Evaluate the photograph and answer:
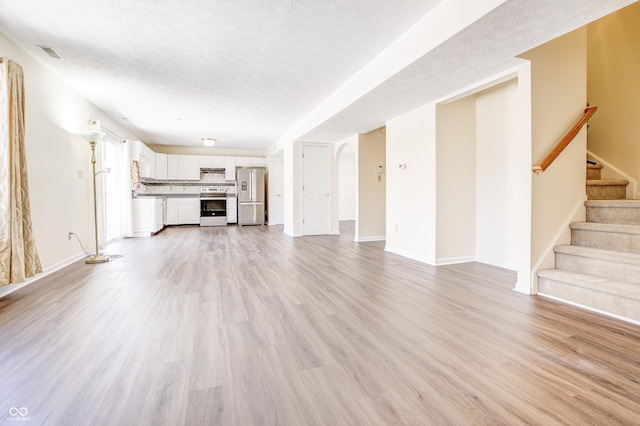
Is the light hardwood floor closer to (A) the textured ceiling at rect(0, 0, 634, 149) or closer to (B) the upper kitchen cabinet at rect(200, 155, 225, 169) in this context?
(A) the textured ceiling at rect(0, 0, 634, 149)

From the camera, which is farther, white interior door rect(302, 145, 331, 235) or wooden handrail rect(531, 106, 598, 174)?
white interior door rect(302, 145, 331, 235)

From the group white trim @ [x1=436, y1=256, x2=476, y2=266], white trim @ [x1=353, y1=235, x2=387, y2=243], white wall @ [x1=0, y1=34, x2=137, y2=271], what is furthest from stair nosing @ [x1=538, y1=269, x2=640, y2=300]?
white wall @ [x1=0, y1=34, x2=137, y2=271]

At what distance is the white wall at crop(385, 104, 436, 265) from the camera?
406 cm

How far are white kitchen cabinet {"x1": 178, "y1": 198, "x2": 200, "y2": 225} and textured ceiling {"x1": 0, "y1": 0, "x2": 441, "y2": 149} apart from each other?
4565mm

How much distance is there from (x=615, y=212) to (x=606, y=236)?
369 millimetres

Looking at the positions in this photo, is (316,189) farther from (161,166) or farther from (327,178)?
(161,166)

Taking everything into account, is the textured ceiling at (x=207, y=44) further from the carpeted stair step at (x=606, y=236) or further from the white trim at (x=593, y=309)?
the white trim at (x=593, y=309)

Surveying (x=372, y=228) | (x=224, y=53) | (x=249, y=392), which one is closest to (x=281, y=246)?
(x=372, y=228)

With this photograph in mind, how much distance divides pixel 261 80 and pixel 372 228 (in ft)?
11.7

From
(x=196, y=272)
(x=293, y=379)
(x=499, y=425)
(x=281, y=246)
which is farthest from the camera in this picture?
(x=281, y=246)

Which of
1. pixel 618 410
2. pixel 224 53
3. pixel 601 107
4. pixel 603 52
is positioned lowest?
pixel 618 410

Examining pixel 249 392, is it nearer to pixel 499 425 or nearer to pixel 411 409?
pixel 411 409

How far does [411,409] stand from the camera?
1242 mm

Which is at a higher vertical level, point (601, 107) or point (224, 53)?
point (224, 53)
